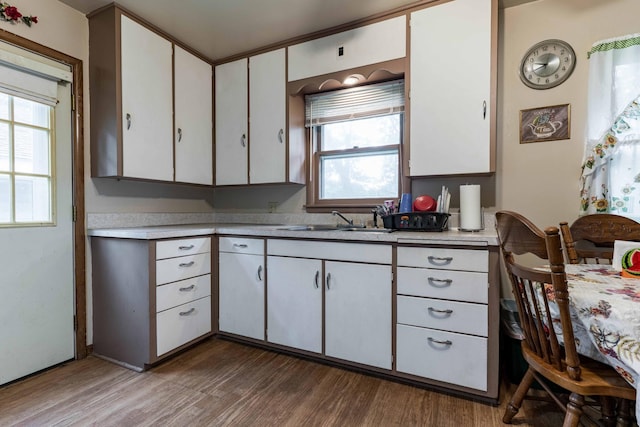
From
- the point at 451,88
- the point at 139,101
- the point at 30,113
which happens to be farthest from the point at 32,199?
the point at 451,88

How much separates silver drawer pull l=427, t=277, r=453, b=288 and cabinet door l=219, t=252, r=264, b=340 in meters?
1.15

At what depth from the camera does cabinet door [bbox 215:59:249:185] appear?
8.87 ft

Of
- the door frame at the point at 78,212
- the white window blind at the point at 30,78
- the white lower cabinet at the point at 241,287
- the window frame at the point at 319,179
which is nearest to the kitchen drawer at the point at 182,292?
the white lower cabinet at the point at 241,287

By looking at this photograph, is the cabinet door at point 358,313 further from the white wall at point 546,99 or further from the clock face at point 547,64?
the clock face at point 547,64

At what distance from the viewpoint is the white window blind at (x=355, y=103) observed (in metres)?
2.40

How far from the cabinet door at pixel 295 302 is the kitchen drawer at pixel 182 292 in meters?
0.53

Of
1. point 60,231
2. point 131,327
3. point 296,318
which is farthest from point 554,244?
point 60,231

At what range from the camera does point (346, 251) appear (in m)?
1.89

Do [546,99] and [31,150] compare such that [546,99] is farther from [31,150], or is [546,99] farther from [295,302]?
[31,150]

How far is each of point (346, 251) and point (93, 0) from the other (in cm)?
233

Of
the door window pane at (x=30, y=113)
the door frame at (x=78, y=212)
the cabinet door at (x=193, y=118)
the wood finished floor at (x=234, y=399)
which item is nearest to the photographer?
the wood finished floor at (x=234, y=399)

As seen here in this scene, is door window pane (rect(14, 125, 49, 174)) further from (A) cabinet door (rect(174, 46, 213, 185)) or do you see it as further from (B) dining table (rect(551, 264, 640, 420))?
(B) dining table (rect(551, 264, 640, 420))

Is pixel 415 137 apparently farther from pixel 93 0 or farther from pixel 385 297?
pixel 93 0

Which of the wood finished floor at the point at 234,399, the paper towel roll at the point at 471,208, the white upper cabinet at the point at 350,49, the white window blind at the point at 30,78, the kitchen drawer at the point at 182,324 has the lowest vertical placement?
the wood finished floor at the point at 234,399
